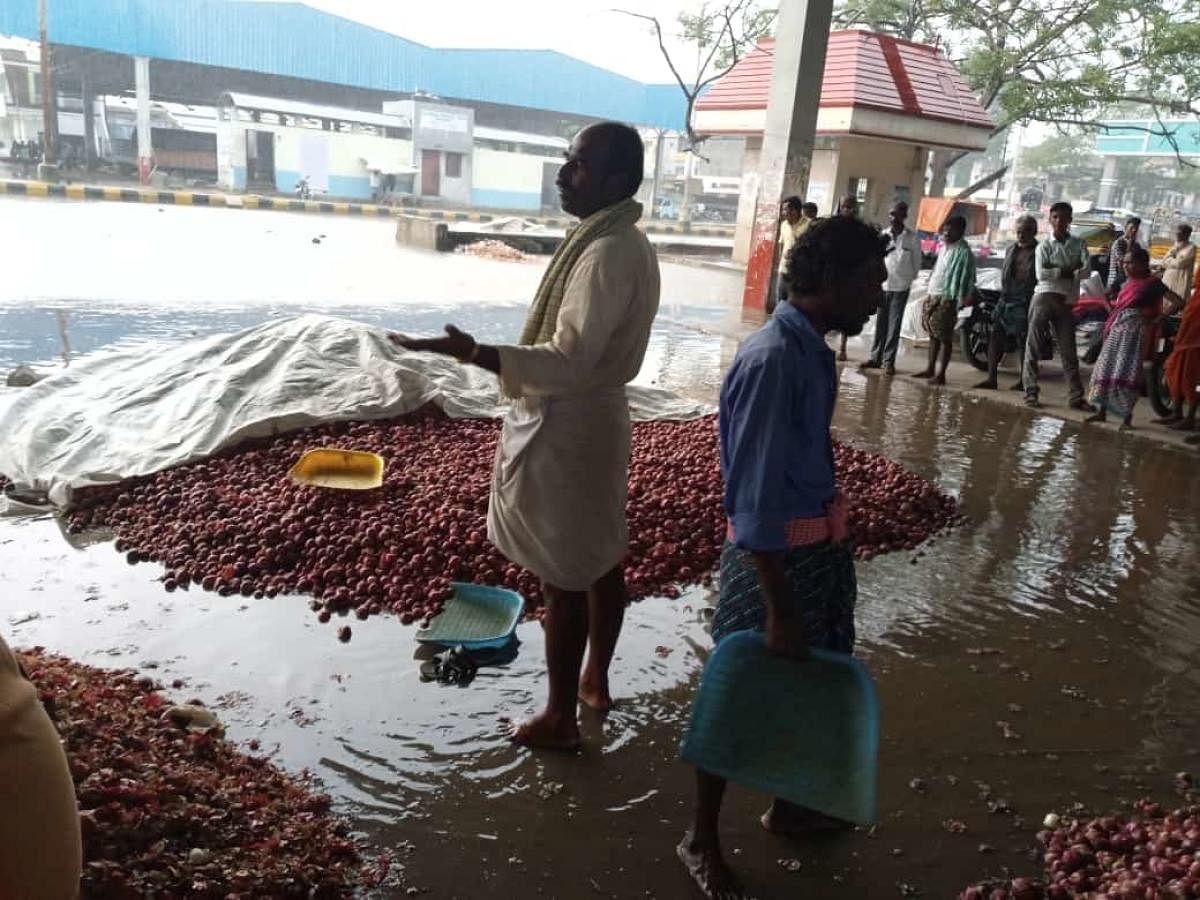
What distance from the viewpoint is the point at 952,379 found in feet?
28.9

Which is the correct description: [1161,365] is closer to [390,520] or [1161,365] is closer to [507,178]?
[390,520]

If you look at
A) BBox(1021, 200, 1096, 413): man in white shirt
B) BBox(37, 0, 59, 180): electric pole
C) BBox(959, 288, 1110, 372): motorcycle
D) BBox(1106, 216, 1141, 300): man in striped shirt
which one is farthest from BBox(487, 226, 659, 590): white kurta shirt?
BBox(37, 0, 59, 180): electric pole

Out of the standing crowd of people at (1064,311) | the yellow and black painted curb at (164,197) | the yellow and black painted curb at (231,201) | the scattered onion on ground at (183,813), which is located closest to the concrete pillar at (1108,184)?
the yellow and black painted curb at (231,201)

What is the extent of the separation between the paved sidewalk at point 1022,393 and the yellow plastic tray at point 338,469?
5559 mm

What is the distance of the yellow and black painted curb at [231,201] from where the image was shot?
21250 mm

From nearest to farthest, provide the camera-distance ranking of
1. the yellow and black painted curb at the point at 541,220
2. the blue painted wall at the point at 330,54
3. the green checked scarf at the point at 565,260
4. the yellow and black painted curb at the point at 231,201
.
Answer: the green checked scarf at the point at 565,260 → the yellow and black painted curb at the point at 231,201 → the blue painted wall at the point at 330,54 → the yellow and black painted curb at the point at 541,220

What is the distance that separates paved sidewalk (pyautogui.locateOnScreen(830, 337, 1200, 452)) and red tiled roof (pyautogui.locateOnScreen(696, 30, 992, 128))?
725 cm

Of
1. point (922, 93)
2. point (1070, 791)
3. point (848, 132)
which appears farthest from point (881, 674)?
point (922, 93)

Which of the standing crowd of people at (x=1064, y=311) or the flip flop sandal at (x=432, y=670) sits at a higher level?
the standing crowd of people at (x=1064, y=311)

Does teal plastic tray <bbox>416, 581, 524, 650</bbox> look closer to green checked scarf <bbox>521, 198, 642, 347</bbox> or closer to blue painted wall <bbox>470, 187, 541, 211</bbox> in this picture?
green checked scarf <bbox>521, 198, 642, 347</bbox>

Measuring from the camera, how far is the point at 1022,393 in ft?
27.0

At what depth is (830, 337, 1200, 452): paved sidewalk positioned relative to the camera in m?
7.14

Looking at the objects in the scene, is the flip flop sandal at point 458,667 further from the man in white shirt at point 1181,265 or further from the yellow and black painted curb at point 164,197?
the yellow and black painted curb at point 164,197

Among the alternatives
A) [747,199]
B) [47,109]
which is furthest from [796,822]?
[47,109]
